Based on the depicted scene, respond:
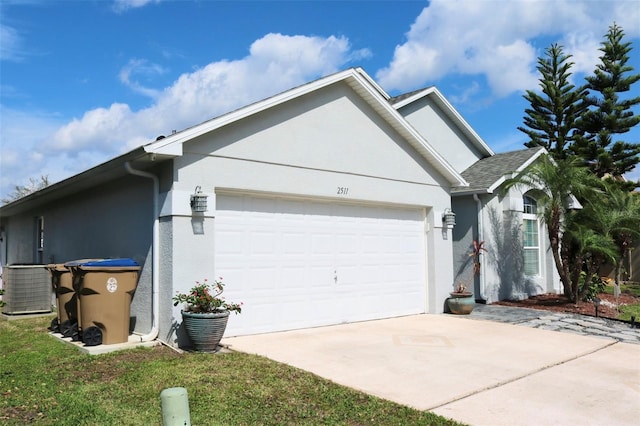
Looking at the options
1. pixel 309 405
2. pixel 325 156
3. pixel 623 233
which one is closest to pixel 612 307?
pixel 623 233

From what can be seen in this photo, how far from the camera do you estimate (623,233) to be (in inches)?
558

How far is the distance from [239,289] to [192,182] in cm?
200

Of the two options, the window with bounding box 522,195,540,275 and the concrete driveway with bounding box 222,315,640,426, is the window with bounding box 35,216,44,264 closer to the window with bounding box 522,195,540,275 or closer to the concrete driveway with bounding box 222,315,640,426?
the concrete driveway with bounding box 222,315,640,426

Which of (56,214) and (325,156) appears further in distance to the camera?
(56,214)

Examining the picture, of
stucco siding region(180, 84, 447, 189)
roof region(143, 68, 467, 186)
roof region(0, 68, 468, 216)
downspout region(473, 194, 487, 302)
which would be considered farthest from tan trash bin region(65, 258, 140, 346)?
downspout region(473, 194, 487, 302)

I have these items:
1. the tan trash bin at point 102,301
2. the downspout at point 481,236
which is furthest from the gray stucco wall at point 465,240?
the tan trash bin at point 102,301

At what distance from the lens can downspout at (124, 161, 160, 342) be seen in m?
7.88

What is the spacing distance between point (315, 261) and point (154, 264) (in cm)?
307

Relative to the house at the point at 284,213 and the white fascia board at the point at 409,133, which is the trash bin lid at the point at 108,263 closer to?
the house at the point at 284,213

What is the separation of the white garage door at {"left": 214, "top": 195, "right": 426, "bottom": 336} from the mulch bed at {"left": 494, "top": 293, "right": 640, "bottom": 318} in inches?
132

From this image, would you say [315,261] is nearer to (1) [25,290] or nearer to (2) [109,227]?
(2) [109,227]

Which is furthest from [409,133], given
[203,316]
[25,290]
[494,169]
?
[25,290]

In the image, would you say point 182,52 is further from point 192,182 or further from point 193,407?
point 193,407

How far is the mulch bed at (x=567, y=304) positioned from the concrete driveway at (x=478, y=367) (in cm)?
318
